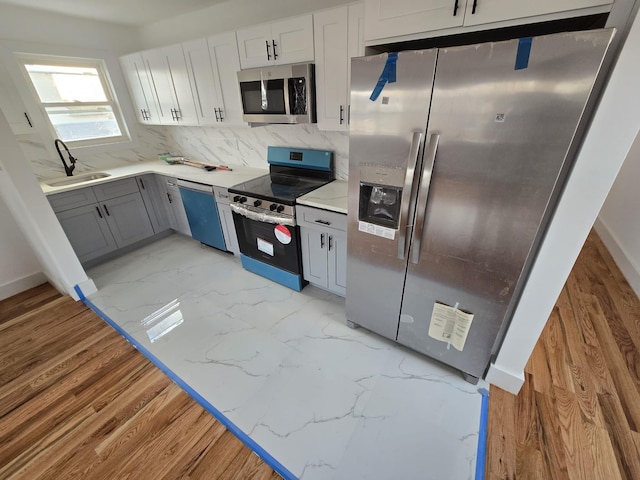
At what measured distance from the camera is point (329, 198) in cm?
215

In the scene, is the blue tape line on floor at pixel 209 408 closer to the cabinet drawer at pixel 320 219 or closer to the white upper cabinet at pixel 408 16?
the cabinet drawer at pixel 320 219

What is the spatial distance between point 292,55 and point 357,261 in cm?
162

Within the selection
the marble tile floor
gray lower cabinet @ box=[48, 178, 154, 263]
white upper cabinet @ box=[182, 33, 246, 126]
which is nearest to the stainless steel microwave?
white upper cabinet @ box=[182, 33, 246, 126]

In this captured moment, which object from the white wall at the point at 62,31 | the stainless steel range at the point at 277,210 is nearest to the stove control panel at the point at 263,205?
the stainless steel range at the point at 277,210

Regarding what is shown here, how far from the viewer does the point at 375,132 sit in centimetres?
143

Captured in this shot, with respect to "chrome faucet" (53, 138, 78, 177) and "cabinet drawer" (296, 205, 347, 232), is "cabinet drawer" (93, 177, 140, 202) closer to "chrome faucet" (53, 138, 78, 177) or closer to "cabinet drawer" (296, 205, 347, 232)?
"chrome faucet" (53, 138, 78, 177)

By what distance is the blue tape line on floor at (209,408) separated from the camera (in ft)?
4.49

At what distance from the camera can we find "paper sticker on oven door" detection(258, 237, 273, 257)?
2.52 metres

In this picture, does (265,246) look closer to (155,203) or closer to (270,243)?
(270,243)

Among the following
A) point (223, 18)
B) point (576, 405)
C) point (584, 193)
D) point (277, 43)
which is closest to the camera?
point (584, 193)

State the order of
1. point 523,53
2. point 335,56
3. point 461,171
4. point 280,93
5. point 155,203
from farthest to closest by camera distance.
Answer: point 155,203, point 280,93, point 335,56, point 461,171, point 523,53

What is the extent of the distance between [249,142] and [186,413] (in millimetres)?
2588

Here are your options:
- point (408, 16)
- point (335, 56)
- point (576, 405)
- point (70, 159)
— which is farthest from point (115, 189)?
point (576, 405)

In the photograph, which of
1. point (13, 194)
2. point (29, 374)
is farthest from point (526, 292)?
point (13, 194)
